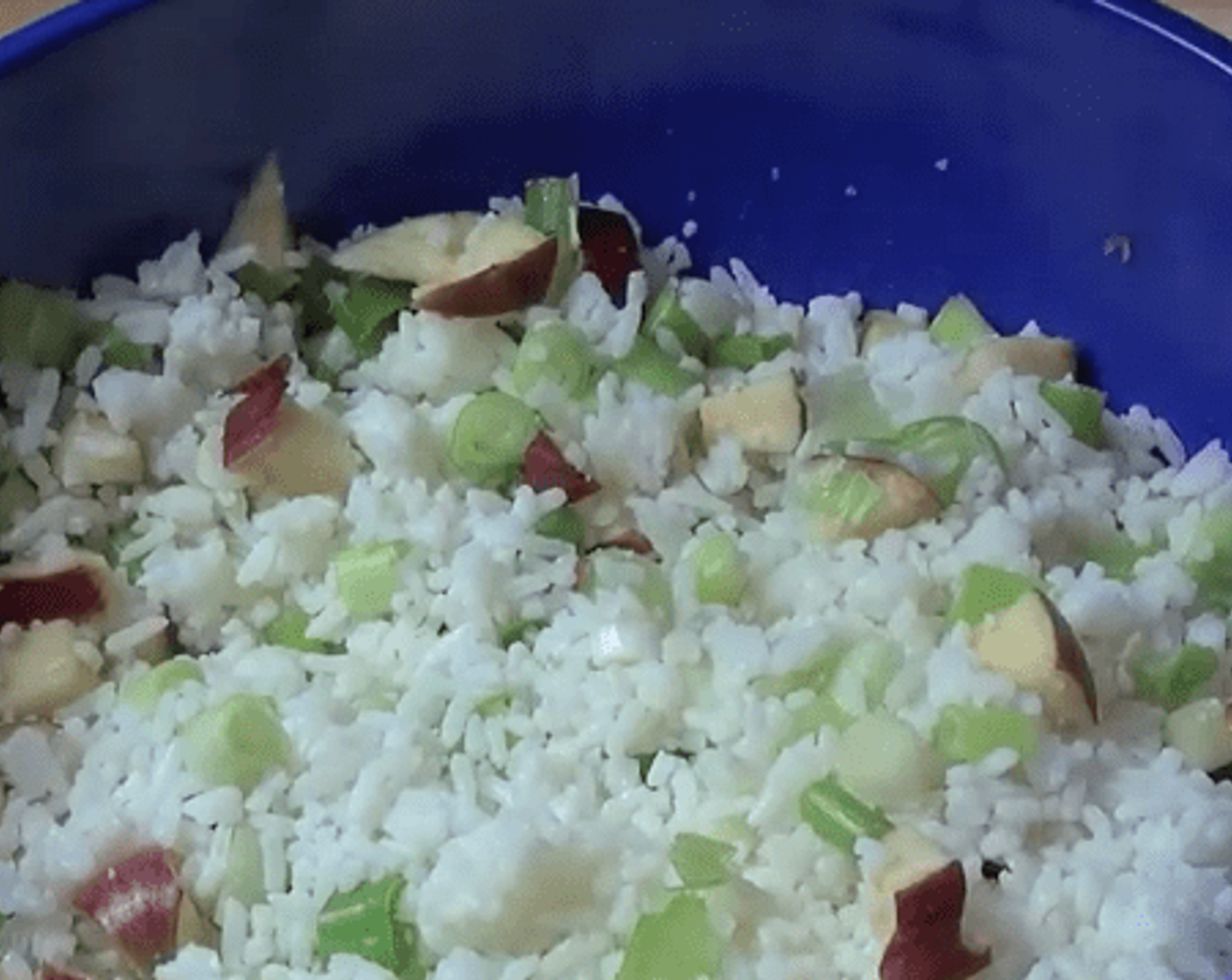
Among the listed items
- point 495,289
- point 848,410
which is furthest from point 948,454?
point 495,289

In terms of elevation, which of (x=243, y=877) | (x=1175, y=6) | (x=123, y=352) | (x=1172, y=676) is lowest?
(x=243, y=877)

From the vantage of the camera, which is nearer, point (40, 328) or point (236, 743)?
point (236, 743)

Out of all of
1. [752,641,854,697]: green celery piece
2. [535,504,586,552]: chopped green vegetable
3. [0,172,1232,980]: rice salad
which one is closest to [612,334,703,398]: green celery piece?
[0,172,1232,980]: rice salad

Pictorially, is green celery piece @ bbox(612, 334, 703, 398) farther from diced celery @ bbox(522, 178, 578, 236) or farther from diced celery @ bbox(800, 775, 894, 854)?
diced celery @ bbox(800, 775, 894, 854)

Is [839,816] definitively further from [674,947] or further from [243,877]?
[243,877]

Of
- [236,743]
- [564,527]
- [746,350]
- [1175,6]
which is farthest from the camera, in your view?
[1175,6]

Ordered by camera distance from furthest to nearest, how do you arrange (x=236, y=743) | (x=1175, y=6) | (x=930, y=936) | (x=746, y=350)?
(x=1175, y=6) < (x=746, y=350) < (x=236, y=743) < (x=930, y=936)

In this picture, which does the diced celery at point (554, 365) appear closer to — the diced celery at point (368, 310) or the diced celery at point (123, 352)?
the diced celery at point (368, 310)

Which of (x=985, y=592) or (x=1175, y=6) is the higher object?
(x=1175, y=6)

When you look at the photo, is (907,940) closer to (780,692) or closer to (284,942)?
(780,692)
